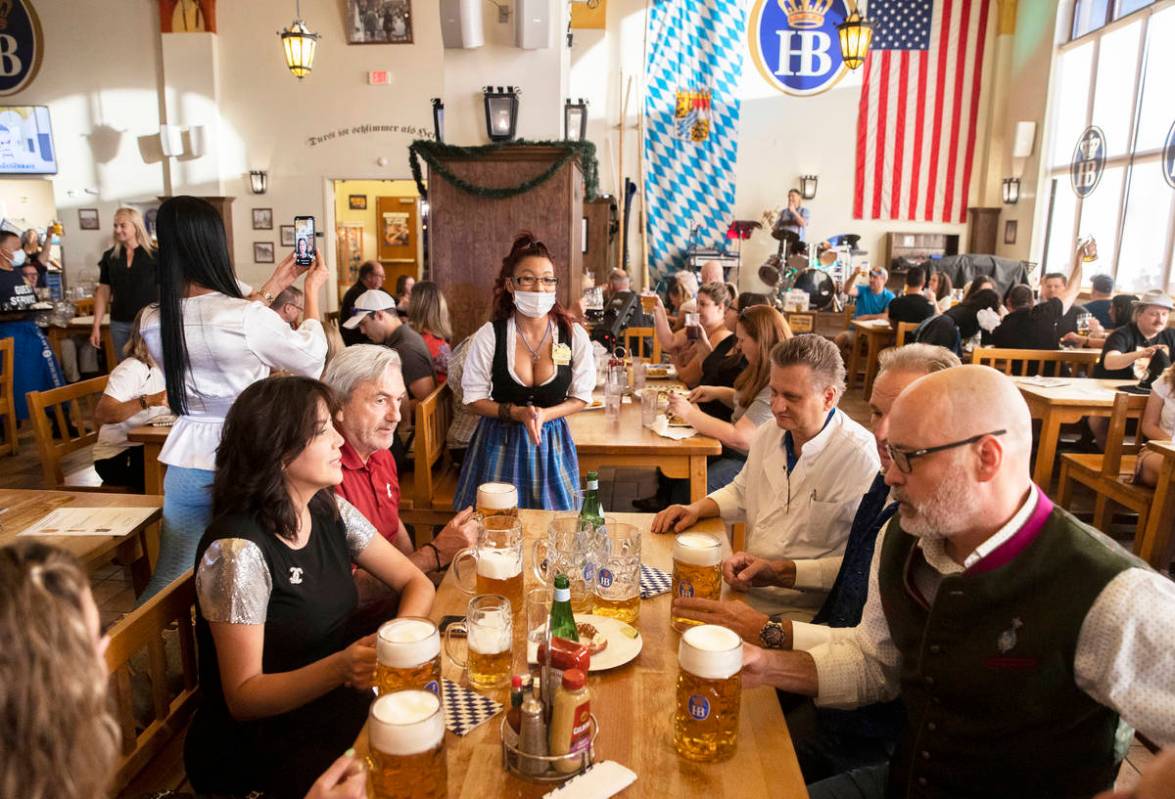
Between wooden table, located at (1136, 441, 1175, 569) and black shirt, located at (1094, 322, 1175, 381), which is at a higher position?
black shirt, located at (1094, 322, 1175, 381)

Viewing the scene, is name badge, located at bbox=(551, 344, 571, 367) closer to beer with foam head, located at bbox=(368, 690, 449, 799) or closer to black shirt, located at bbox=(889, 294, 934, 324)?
beer with foam head, located at bbox=(368, 690, 449, 799)

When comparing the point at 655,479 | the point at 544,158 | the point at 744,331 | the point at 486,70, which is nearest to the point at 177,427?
the point at 744,331

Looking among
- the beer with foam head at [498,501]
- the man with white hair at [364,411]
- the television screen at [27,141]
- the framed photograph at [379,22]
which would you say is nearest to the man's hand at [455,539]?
the man with white hair at [364,411]

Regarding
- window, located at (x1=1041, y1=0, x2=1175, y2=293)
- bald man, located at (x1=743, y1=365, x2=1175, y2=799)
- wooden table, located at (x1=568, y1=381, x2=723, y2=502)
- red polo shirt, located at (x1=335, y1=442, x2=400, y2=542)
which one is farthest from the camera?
window, located at (x1=1041, y1=0, x2=1175, y2=293)

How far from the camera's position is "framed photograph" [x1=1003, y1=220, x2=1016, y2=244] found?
12.1 metres

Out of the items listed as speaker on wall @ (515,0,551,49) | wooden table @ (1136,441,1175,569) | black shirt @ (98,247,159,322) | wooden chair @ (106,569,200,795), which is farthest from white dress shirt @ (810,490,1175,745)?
black shirt @ (98,247,159,322)

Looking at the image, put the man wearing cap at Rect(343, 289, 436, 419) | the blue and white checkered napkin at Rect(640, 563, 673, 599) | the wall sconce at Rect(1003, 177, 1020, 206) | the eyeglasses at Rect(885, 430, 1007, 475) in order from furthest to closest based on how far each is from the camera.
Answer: the wall sconce at Rect(1003, 177, 1020, 206), the man wearing cap at Rect(343, 289, 436, 419), the blue and white checkered napkin at Rect(640, 563, 673, 599), the eyeglasses at Rect(885, 430, 1007, 475)

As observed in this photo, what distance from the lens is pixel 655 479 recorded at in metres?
5.84

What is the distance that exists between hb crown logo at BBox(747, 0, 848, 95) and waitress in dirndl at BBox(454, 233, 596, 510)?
10.6 meters

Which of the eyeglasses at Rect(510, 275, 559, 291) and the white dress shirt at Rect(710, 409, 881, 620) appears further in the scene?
the eyeglasses at Rect(510, 275, 559, 291)

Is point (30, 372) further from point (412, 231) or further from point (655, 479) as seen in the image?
point (412, 231)

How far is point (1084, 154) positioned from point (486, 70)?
9.58 meters

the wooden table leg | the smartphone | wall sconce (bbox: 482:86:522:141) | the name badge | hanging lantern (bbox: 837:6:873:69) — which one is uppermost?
hanging lantern (bbox: 837:6:873:69)

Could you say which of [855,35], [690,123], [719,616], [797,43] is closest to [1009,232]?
[797,43]
